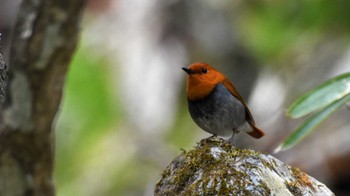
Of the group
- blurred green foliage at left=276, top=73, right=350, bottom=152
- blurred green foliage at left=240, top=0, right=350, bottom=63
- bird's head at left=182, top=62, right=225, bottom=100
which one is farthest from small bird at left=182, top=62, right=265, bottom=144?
blurred green foliage at left=240, top=0, right=350, bottom=63

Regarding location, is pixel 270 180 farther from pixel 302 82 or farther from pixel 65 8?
pixel 302 82

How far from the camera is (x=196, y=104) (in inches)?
200

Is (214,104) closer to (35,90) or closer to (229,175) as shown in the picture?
(229,175)

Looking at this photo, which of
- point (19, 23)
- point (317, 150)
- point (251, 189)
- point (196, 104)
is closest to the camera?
point (19, 23)

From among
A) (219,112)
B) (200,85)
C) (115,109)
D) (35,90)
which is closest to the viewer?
(35,90)

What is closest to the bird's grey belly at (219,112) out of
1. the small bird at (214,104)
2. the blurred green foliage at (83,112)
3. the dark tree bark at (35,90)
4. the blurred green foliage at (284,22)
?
the small bird at (214,104)

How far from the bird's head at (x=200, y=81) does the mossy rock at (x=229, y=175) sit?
1.53 m

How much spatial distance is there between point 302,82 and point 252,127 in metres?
3.11

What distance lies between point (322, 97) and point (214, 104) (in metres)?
0.75

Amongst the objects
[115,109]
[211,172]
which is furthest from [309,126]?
[115,109]

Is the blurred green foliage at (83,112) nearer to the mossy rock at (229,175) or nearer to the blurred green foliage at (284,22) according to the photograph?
the blurred green foliage at (284,22)

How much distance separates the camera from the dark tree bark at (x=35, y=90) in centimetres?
197

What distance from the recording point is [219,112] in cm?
507

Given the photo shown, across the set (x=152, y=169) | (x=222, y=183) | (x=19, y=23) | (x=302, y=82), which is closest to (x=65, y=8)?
(x=19, y=23)
